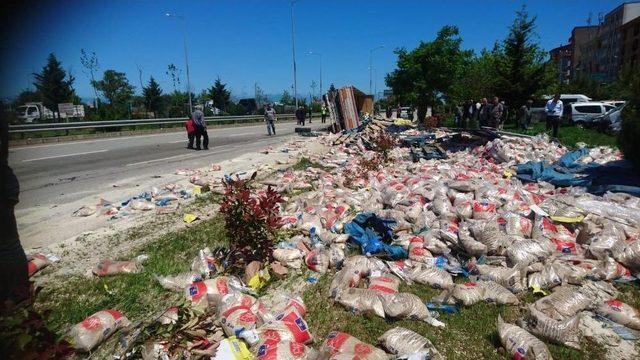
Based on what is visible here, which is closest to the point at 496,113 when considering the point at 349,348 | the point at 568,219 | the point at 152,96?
the point at 568,219

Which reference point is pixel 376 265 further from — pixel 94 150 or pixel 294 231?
pixel 94 150

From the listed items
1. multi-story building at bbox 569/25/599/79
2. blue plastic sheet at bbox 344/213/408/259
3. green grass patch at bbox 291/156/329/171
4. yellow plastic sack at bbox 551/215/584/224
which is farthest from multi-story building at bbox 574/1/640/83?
blue plastic sheet at bbox 344/213/408/259

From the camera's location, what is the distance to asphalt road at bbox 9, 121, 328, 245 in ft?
21.8

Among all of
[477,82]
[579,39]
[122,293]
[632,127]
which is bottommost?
[122,293]

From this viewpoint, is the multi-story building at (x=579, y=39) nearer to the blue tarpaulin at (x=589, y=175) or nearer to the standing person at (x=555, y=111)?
the standing person at (x=555, y=111)

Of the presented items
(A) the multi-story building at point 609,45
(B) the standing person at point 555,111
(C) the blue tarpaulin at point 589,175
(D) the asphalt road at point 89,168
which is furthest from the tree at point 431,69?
(A) the multi-story building at point 609,45

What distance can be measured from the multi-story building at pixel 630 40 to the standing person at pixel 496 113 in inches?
2373

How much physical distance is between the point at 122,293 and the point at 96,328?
28.3 inches

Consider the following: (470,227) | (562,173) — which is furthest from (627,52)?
(470,227)

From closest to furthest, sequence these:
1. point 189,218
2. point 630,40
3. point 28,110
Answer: point 28,110
point 189,218
point 630,40

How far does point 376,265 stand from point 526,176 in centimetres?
521

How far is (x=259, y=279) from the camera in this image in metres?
3.68

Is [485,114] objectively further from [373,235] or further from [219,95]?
[219,95]

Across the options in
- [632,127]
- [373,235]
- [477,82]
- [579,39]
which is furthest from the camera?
[579,39]
